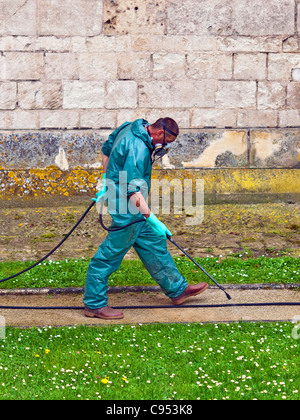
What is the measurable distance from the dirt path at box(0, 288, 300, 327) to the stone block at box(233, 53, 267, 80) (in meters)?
4.21

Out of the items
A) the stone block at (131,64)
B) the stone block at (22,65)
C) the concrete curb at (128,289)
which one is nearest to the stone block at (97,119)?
the stone block at (131,64)

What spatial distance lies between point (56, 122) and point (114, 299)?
402 centimetres

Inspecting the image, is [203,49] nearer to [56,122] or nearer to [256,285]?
[56,122]

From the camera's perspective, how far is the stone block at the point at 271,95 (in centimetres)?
960

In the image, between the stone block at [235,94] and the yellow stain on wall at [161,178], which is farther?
the stone block at [235,94]

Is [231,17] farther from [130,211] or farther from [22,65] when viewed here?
[130,211]

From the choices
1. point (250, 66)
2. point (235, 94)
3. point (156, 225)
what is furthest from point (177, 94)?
point (156, 225)

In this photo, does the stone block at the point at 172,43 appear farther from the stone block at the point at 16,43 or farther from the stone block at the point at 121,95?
the stone block at the point at 16,43

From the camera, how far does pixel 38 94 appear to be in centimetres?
932

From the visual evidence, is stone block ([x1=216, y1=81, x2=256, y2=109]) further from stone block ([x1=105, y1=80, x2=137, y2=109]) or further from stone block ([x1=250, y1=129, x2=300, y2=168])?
stone block ([x1=105, y1=80, x2=137, y2=109])

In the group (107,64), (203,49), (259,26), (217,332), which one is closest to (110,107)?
(107,64)

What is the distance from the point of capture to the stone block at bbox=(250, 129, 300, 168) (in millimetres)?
9695

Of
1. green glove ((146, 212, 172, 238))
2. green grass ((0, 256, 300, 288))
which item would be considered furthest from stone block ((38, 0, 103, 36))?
green glove ((146, 212, 172, 238))

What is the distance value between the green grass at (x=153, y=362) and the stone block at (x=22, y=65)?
16.5 feet
